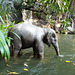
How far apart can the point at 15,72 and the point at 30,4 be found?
5321 mm

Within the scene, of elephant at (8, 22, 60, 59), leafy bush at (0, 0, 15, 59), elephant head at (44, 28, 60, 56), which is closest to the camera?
leafy bush at (0, 0, 15, 59)

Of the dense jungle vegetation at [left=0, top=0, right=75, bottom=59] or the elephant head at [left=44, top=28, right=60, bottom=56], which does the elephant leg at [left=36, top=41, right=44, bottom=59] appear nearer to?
the elephant head at [left=44, top=28, right=60, bottom=56]

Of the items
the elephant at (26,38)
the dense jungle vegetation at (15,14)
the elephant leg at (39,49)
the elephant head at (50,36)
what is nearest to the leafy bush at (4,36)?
the dense jungle vegetation at (15,14)

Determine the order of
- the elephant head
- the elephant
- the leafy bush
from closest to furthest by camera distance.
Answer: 1. the leafy bush
2. the elephant
3. the elephant head

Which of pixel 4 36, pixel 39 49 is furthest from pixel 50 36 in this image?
pixel 4 36

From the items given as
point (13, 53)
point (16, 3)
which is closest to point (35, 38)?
point (13, 53)

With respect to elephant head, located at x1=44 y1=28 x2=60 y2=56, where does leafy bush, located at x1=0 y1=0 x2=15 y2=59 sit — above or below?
above

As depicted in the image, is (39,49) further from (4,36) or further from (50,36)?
(4,36)

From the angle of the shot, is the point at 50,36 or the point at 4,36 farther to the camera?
the point at 50,36

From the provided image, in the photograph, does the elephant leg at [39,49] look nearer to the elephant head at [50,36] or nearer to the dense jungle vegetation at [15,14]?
the elephant head at [50,36]

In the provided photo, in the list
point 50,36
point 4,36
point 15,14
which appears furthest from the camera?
point 50,36

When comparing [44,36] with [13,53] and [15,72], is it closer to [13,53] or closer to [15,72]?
[13,53]

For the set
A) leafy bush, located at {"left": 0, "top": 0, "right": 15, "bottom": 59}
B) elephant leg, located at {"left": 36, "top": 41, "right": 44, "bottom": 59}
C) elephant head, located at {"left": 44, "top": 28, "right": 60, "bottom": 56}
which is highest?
leafy bush, located at {"left": 0, "top": 0, "right": 15, "bottom": 59}

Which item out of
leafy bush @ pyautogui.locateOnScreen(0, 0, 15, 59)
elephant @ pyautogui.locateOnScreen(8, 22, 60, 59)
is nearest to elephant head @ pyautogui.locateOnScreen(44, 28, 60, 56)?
elephant @ pyautogui.locateOnScreen(8, 22, 60, 59)
